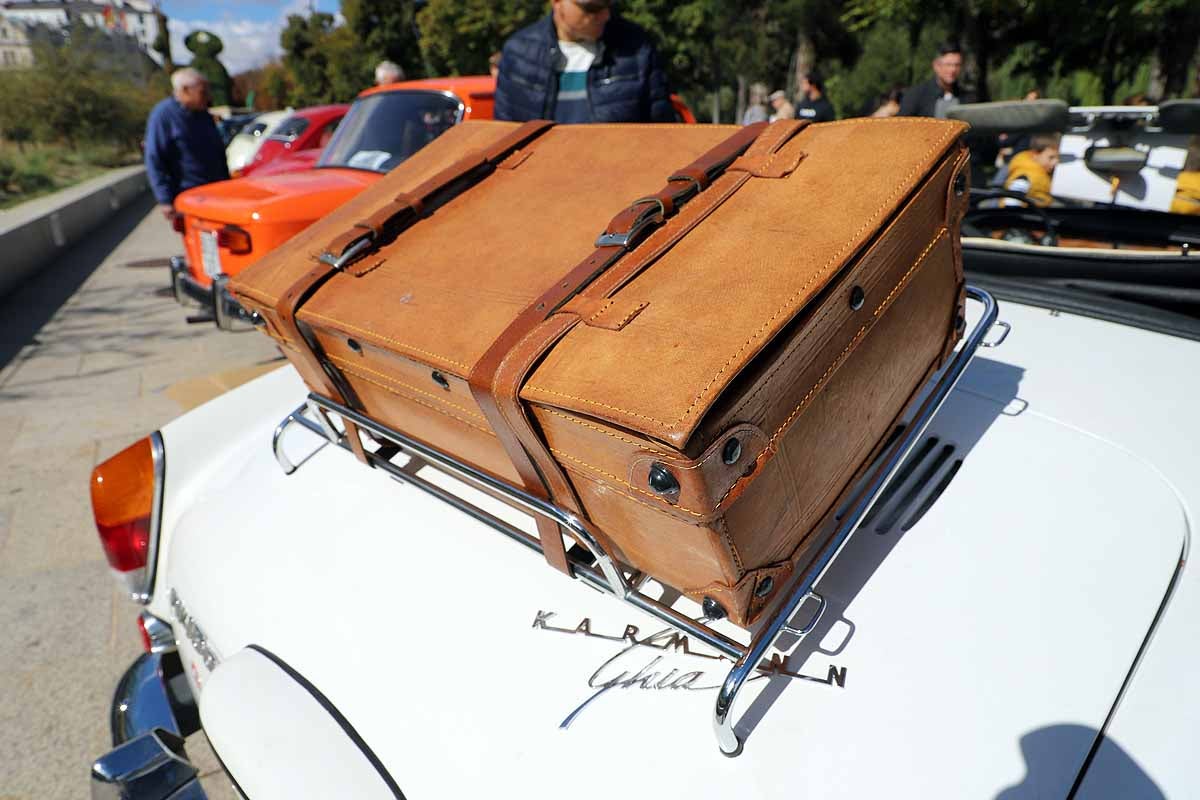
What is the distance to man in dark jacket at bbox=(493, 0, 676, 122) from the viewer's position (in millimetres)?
3162

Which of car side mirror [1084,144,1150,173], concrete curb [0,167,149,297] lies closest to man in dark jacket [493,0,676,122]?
car side mirror [1084,144,1150,173]

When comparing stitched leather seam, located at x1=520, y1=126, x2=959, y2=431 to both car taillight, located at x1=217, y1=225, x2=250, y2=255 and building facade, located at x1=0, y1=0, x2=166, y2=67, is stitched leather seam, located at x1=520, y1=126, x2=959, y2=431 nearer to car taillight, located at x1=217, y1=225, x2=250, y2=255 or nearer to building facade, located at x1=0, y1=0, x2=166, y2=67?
car taillight, located at x1=217, y1=225, x2=250, y2=255

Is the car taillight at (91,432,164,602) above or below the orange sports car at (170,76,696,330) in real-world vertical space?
below

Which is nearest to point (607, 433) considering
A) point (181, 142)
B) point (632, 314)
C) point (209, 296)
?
point (632, 314)

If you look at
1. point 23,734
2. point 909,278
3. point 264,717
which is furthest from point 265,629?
point 23,734

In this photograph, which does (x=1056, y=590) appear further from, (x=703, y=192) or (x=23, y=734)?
(x=23, y=734)

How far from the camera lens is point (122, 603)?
2975 mm

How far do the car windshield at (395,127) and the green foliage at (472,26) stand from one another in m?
17.8

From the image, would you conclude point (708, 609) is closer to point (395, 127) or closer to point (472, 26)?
point (395, 127)

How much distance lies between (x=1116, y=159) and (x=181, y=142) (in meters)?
6.41

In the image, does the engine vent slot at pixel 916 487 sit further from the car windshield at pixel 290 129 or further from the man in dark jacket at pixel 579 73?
the car windshield at pixel 290 129

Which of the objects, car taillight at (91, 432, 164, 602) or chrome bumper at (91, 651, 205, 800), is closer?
chrome bumper at (91, 651, 205, 800)

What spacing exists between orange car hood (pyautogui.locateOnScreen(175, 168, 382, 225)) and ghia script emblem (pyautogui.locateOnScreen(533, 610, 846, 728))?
3942mm

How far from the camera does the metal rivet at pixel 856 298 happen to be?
108cm
